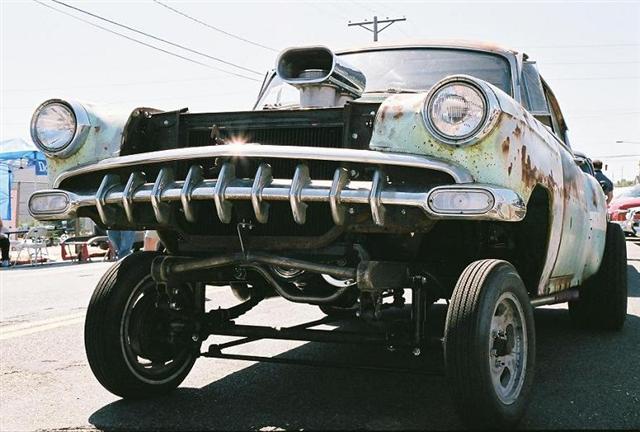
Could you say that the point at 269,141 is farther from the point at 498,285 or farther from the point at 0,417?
the point at 0,417

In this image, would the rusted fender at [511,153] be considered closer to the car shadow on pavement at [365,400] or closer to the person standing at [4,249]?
the car shadow on pavement at [365,400]

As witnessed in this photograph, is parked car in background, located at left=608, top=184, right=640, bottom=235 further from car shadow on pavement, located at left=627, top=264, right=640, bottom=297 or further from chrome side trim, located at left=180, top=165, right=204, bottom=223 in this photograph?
chrome side trim, located at left=180, top=165, right=204, bottom=223

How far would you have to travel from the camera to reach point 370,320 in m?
3.36

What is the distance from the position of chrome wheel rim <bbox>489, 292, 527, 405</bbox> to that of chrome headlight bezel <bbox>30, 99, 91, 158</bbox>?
2123mm

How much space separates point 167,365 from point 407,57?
2.37m

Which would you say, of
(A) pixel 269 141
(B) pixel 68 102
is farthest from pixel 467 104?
(B) pixel 68 102

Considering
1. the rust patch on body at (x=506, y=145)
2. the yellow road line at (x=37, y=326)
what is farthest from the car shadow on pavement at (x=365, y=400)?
the yellow road line at (x=37, y=326)

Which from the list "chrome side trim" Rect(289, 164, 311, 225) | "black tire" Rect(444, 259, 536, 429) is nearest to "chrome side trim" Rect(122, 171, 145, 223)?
"chrome side trim" Rect(289, 164, 311, 225)

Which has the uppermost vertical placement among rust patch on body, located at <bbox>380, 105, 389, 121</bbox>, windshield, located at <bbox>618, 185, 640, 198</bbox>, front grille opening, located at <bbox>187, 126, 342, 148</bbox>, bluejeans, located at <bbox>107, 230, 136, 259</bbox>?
rust patch on body, located at <bbox>380, 105, 389, 121</bbox>

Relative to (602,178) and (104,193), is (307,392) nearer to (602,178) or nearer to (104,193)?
(104,193)

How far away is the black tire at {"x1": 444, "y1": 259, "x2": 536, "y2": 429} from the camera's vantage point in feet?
9.41

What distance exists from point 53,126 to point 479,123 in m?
2.12

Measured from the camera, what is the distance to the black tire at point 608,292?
18.4 ft

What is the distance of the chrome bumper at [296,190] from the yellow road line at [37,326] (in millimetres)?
3171
